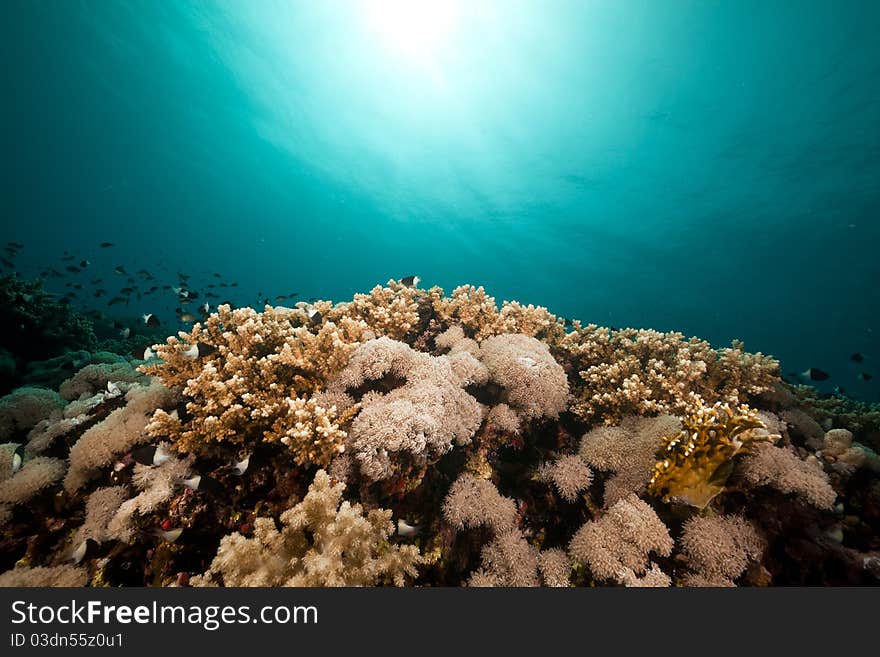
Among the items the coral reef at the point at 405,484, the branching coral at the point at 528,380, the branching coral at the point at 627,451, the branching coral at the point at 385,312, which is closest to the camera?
the coral reef at the point at 405,484

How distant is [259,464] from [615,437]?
3.68m

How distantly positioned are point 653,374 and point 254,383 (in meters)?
4.70

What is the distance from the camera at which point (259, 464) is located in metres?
3.11

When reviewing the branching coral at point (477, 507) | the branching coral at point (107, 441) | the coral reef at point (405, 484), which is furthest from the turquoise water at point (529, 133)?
the branching coral at point (477, 507)

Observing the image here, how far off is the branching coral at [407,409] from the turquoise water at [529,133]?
31.4 meters

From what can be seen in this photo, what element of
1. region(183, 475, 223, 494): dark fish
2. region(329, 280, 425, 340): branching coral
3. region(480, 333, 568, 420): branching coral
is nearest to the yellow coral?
region(480, 333, 568, 420): branching coral

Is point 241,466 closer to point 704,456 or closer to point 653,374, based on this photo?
point 704,456

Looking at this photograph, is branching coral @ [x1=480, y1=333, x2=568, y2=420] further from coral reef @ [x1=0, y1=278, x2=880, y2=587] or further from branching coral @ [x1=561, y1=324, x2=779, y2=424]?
branching coral @ [x1=561, y1=324, x2=779, y2=424]

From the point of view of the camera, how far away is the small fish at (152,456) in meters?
2.91

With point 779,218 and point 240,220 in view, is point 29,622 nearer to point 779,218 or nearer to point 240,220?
point 779,218

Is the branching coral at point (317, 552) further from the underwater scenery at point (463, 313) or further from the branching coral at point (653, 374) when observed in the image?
the branching coral at point (653, 374)

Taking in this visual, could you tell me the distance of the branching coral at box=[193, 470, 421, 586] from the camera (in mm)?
2236

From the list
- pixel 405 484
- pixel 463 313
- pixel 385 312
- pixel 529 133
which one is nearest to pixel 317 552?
pixel 405 484

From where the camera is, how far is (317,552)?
2434 mm
